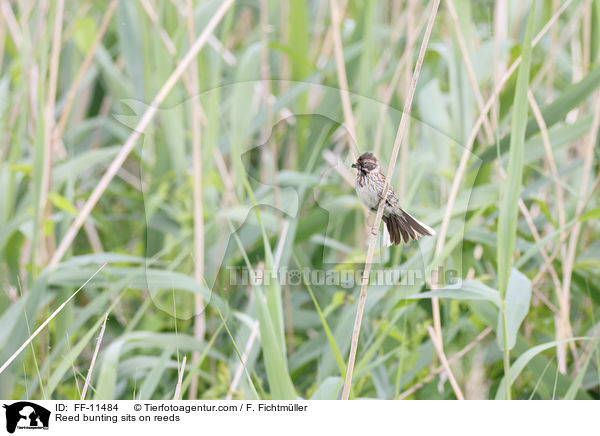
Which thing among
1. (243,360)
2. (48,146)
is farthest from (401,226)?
(48,146)

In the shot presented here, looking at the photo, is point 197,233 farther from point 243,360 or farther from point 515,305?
point 515,305

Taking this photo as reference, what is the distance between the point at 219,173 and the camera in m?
1.02

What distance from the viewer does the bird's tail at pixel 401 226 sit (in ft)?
1.92

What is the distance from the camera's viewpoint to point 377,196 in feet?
1.82

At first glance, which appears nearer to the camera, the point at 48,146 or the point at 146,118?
the point at 146,118

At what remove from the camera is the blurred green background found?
0.75 m

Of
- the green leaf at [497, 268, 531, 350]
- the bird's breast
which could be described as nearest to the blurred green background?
the green leaf at [497, 268, 531, 350]

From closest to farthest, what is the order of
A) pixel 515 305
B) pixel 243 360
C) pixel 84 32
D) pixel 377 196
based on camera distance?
1. pixel 377 196
2. pixel 515 305
3. pixel 243 360
4. pixel 84 32
